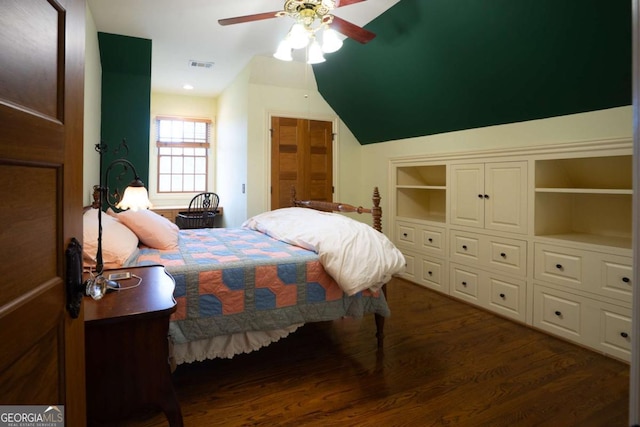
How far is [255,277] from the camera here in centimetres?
213

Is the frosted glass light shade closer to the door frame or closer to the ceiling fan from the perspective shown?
the ceiling fan

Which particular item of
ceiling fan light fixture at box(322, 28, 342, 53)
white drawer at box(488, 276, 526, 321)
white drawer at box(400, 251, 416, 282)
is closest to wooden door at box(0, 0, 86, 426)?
ceiling fan light fixture at box(322, 28, 342, 53)

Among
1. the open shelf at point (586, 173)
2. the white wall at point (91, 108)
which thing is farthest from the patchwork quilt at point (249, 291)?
the open shelf at point (586, 173)

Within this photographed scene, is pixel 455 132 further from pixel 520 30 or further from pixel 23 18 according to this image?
pixel 23 18

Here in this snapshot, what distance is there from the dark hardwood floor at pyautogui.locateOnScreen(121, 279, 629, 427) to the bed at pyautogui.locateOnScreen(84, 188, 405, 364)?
22 cm

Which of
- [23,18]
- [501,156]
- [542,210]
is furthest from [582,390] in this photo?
[23,18]

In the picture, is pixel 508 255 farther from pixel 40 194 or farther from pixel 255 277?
pixel 40 194

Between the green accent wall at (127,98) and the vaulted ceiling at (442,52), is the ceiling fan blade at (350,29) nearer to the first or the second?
the vaulted ceiling at (442,52)

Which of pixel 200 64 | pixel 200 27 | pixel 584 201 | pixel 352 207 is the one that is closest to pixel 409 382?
pixel 352 207

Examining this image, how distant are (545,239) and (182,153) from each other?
18.1 ft

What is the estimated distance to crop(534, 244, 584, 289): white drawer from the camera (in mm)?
2666

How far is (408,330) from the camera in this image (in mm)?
2861

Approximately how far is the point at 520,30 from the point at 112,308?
9.79 ft

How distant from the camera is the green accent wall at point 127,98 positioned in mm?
3695
